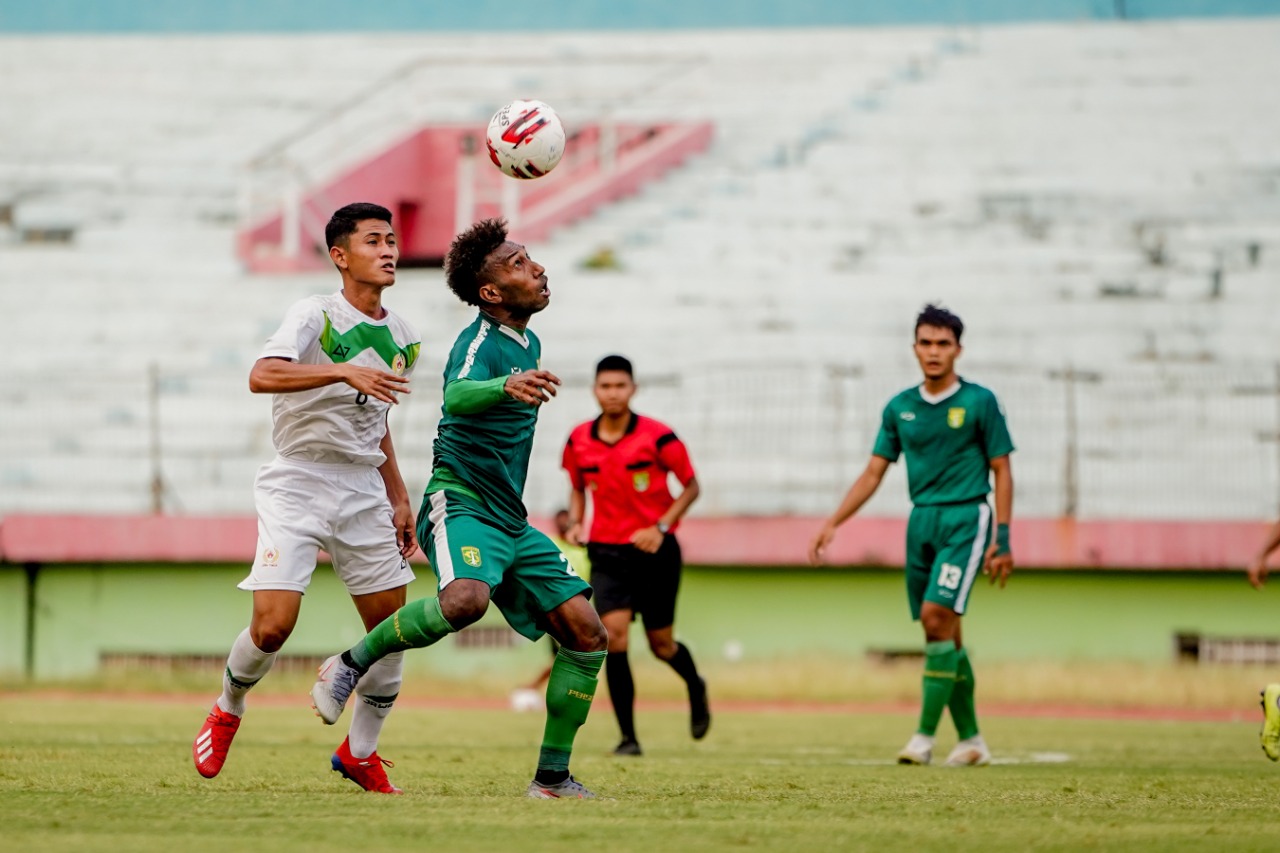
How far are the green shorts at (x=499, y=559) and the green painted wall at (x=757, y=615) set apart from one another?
9125 mm

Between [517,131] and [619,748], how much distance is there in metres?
3.51

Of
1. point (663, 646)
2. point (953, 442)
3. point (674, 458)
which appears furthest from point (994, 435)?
point (663, 646)

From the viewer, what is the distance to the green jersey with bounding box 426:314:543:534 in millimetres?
7418

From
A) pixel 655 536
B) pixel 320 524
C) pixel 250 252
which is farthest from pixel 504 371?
pixel 250 252

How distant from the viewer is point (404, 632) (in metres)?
7.24

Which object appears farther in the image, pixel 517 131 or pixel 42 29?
pixel 42 29

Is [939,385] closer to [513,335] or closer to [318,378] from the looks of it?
[513,335]

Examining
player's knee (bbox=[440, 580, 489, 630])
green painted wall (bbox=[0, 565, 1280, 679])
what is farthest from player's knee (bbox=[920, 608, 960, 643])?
green painted wall (bbox=[0, 565, 1280, 679])

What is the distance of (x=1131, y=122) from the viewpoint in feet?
83.4

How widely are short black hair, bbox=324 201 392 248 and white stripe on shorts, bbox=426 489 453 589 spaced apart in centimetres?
114

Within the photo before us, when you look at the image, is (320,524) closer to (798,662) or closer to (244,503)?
(798,662)

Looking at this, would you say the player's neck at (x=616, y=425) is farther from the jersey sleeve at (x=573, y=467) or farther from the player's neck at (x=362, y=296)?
the player's neck at (x=362, y=296)

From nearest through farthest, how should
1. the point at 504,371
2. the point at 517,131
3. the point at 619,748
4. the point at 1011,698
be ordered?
the point at 504,371, the point at 517,131, the point at 619,748, the point at 1011,698

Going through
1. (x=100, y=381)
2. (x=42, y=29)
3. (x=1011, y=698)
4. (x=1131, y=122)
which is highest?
(x=42, y=29)
